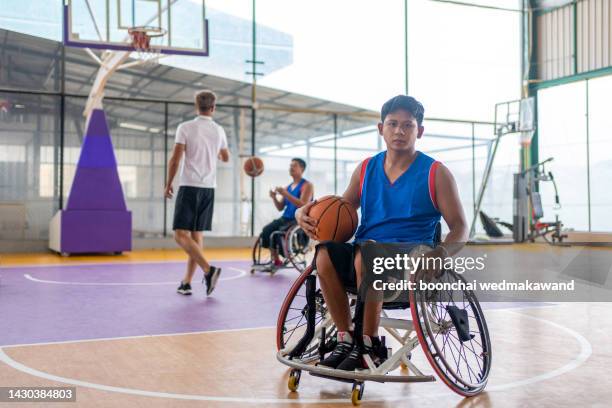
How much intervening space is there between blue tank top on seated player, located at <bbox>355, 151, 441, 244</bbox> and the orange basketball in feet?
0.23

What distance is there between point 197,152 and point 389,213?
269cm

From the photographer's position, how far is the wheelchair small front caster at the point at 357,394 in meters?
2.15

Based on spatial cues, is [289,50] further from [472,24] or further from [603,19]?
[603,19]

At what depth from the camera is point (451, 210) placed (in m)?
2.34

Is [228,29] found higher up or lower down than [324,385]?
higher up

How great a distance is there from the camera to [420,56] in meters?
12.2

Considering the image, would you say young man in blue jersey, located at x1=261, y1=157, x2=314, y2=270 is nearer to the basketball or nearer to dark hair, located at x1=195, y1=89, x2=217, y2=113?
the basketball

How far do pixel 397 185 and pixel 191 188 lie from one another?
104 inches

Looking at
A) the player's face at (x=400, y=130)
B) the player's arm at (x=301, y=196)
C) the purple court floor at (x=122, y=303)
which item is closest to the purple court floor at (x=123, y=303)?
the purple court floor at (x=122, y=303)

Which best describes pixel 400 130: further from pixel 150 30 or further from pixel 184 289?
pixel 150 30

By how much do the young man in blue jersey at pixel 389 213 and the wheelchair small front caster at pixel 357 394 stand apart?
0.06m

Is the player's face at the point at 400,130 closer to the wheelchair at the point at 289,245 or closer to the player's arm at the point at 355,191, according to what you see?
the player's arm at the point at 355,191

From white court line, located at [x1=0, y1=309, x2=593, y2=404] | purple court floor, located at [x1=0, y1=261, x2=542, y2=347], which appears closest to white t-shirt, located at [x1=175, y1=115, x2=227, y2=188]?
purple court floor, located at [x1=0, y1=261, x2=542, y2=347]

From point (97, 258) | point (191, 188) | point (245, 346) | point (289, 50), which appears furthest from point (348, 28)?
point (245, 346)
